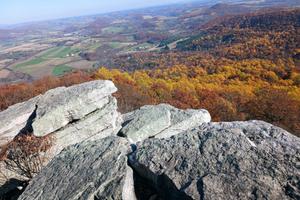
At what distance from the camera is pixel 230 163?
309 inches

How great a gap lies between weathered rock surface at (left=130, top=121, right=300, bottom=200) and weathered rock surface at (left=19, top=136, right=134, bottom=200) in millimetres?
702

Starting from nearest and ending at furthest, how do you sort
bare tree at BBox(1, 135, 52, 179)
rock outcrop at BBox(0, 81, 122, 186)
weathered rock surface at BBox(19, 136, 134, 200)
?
weathered rock surface at BBox(19, 136, 134, 200)
bare tree at BBox(1, 135, 52, 179)
rock outcrop at BBox(0, 81, 122, 186)

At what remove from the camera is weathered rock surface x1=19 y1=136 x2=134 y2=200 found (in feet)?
27.2

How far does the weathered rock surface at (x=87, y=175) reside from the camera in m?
8.30

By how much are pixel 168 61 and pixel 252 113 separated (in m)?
69.3

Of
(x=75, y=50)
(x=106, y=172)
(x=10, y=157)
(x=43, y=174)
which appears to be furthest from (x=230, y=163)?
(x=75, y=50)

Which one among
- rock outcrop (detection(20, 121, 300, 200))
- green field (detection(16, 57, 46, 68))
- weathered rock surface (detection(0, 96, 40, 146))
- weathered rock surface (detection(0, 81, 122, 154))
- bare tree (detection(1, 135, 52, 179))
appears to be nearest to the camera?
rock outcrop (detection(20, 121, 300, 200))

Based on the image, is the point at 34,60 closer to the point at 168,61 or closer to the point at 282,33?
the point at 168,61

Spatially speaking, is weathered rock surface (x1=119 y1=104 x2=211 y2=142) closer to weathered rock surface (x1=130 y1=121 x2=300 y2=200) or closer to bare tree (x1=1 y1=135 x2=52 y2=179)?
bare tree (x1=1 y1=135 x2=52 y2=179)

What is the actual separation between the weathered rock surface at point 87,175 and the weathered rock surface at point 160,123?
11.3 feet

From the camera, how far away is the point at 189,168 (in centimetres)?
812

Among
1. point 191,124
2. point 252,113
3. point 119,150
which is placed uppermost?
point 119,150

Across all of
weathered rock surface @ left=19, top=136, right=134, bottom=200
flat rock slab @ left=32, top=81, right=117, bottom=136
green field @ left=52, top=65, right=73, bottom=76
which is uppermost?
weathered rock surface @ left=19, top=136, right=134, bottom=200

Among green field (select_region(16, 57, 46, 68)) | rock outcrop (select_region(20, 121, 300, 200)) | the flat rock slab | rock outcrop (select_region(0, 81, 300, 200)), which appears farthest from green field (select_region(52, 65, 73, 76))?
rock outcrop (select_region(20, 121, 300, 200))
